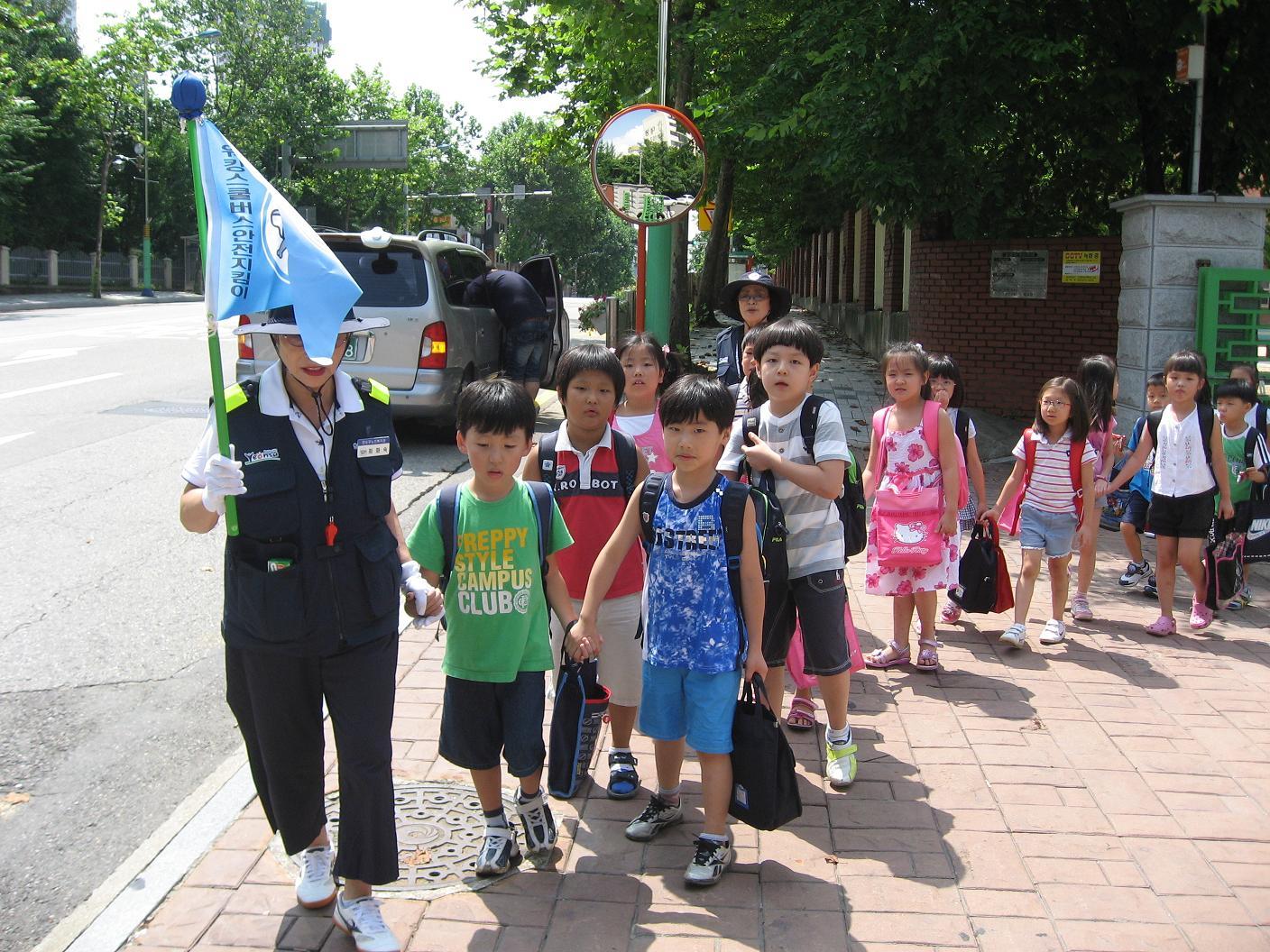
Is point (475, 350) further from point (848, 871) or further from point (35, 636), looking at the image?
point (848, 871)

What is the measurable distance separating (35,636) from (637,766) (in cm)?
317

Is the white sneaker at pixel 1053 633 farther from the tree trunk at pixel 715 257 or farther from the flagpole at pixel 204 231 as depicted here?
the tree trunk at pixel 715 257

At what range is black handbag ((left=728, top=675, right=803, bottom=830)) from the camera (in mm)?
3570

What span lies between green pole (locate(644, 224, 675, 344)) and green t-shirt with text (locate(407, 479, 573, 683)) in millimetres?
7683

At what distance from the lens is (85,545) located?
288 inches

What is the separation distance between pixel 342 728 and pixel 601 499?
4.31ft

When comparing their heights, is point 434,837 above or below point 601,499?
below

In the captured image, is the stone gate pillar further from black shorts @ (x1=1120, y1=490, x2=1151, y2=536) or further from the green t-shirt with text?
the green t-shirt with text

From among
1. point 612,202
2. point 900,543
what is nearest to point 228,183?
point 900,543

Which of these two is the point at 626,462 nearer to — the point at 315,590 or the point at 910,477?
the point at 315,590

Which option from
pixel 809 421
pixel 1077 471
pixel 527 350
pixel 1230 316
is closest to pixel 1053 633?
pixel 1077 471

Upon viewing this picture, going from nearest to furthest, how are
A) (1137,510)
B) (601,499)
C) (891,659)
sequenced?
1. (601,499)
2. (891,659)
3. (1137,510)

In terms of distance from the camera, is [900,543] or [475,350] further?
[475,350]

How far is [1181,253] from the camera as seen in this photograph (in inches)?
404
